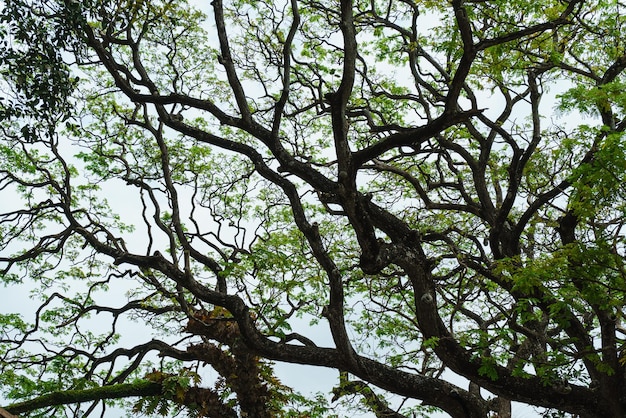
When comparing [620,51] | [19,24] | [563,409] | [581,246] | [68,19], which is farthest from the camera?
[620,51]

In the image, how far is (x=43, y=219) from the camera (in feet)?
33.8

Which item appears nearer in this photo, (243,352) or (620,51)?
(243,352)

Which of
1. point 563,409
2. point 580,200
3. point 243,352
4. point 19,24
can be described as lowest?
point 563,409

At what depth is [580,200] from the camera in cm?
602

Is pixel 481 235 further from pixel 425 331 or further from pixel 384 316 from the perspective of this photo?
pixel 425 331

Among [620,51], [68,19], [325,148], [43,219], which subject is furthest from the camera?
[325,148]

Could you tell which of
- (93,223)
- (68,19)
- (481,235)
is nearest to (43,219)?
(93,223)

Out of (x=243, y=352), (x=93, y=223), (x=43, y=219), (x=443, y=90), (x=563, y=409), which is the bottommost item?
(x=563, y=409)

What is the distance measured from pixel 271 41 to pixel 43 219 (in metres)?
5.11

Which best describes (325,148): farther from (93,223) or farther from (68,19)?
(68,19)

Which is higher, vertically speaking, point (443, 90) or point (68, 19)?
point (443, 90)

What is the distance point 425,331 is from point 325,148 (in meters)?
4.88

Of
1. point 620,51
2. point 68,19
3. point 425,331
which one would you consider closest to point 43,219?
point 68,19

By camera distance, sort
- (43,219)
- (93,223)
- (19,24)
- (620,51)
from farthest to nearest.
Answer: (43,219) → (93,223) → (620,51) → (19,24)
